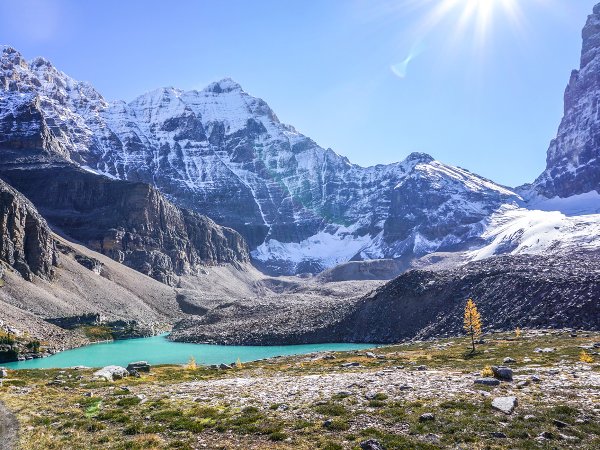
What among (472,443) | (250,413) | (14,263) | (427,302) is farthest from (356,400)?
(14,263)

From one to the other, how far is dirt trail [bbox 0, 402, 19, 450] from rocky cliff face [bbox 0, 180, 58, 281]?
140336mm

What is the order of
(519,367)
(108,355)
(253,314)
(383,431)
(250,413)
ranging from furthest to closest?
1. (253,314)
2. (108,355)
3. (519,367)
4. (250,413)
5. (383,431)

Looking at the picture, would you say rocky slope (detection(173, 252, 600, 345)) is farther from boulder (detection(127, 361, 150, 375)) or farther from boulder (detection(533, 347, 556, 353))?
boulder (detection(127, 361, 150, 375))

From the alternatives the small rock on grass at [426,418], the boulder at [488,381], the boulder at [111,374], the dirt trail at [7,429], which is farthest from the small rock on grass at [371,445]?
the boulder at [111,374]

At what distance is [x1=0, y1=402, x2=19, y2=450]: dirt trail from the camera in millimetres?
19019

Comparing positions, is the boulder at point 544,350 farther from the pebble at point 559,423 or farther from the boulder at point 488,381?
the pebble at point 559,423

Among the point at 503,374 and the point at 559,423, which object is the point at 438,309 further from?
the point at 559,423

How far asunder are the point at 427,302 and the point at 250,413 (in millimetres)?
84755

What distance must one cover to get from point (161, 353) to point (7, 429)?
82738 millimetres

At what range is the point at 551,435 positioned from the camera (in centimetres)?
1605

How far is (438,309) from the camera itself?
9662 centimetres

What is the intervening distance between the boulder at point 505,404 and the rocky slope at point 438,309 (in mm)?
55831

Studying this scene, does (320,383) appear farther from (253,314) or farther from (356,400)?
(253,314)

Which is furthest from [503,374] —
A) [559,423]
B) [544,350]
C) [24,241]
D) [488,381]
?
[24,241]
